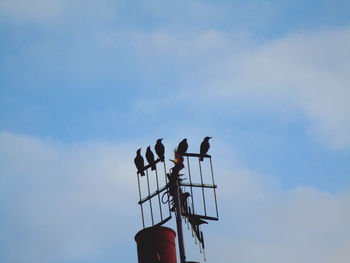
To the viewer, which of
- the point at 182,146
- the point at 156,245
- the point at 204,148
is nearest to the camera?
the point at 156,245

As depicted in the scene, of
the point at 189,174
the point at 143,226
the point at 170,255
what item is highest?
the point at 189,174

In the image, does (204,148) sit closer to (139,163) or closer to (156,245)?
(139,163)

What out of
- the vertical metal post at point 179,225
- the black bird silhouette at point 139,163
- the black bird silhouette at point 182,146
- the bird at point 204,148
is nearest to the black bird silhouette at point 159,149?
the black bird silhouette at point 182,146

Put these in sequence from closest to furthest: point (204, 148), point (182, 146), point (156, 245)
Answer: point (156, 245) < point (182, 146) < point (204, 148)

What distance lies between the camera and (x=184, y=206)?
18234mm

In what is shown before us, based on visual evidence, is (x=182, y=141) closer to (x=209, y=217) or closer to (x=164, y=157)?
(x=164, y=157)

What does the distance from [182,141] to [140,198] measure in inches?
83.5

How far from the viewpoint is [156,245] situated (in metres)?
17.4

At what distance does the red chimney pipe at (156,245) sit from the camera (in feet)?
56.5

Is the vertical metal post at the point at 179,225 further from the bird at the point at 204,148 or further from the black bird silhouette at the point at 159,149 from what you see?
the bird at the point at 204,148

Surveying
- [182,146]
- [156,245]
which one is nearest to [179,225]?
[156,245]

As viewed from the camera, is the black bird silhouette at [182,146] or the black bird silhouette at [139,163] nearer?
the black bird silhouette at [182,146]

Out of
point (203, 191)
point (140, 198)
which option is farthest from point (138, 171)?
point (203, 191)

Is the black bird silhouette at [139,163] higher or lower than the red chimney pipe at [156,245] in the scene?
higher
